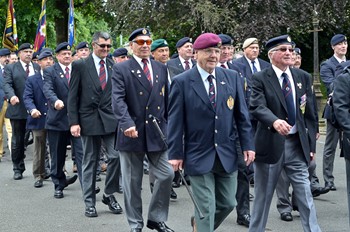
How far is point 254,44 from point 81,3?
2106cm

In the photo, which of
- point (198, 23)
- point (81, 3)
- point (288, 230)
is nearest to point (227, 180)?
point (288, 230)

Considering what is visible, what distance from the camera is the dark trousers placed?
1184cm

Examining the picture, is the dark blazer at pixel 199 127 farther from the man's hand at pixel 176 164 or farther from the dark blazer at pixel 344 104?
the dark blazer at pixel 344 104

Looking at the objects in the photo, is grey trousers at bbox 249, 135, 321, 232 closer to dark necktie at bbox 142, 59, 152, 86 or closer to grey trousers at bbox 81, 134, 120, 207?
dark necktie at bbox 142, 59, 152, 86

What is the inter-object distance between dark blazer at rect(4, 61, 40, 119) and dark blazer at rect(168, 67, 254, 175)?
6444 millimetres

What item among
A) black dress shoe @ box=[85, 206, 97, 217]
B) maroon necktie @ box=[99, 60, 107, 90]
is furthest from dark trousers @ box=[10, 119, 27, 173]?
maroon necktie @ box=[99, 60, 107, 90]

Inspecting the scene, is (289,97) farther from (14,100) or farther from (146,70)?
(14,100)

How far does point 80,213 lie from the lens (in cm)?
877

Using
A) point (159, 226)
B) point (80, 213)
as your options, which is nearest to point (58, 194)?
point (80, 213)

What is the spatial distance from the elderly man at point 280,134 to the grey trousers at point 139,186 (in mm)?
1086

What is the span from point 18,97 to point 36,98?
1400 millimetres

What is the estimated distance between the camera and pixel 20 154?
1184 cm

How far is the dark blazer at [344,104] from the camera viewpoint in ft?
21.3

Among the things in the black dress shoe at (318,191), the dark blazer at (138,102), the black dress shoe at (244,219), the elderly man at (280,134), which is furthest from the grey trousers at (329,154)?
the dark blazer at (138,102)
